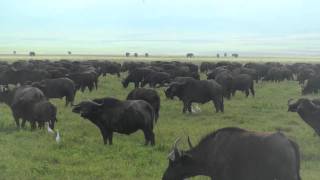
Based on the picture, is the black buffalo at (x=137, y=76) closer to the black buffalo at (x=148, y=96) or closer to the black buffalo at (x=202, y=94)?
the black buffalo at (x=202, y=94)

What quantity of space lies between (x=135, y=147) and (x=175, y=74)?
28.2 meters

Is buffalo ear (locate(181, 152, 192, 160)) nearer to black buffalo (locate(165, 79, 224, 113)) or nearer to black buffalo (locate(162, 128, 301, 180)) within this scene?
black buffalo (locate(162, 128, 301, 180))

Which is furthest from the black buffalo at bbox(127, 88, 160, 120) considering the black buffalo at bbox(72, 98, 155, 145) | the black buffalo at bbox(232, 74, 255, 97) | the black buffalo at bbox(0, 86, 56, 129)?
the black buffalo at bbox(232, 74, 255, 97)

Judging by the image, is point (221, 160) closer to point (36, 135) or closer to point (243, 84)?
point (36, 135)

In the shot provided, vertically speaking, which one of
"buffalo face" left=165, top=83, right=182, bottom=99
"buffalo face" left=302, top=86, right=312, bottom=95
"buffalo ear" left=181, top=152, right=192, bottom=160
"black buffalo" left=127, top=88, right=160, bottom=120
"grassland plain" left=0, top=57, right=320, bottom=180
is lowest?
"buffalo face" left=302, top=86, right=312, bottom=95

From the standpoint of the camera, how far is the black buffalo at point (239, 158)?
977 cm

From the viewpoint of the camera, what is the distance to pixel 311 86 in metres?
37.6

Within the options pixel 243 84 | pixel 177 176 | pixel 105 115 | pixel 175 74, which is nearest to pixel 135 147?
pixel 105 115

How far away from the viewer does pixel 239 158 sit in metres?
10.2

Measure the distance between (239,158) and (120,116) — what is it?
293 inches

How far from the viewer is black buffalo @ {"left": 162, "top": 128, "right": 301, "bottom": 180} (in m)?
9.77

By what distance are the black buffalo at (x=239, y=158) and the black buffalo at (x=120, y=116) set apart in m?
6.36

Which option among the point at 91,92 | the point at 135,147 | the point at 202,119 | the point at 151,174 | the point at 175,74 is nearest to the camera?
the point at 151,174

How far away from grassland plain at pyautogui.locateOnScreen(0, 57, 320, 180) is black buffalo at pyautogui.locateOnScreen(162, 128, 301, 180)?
2.58m
